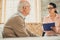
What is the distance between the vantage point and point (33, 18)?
2111mm

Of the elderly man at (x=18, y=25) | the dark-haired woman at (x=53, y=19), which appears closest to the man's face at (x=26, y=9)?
the elderly man at (x=18, y=25)

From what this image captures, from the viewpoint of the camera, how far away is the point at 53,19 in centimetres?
214

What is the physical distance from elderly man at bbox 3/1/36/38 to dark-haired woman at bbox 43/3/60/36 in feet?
0.99

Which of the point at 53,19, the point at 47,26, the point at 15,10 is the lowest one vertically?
the point at 47,26

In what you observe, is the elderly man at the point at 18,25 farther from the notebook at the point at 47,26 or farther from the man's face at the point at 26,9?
the notebook at the point at 47,26

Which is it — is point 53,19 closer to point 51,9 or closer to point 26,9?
point 51,9

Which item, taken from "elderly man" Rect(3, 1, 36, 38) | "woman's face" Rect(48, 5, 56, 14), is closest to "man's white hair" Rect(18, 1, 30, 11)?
"elderly man" Rect(3, 1, 36, 38)

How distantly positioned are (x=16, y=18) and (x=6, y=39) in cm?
35

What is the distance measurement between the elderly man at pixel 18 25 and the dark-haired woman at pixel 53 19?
0.99 ft

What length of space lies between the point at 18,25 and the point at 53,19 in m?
0.55

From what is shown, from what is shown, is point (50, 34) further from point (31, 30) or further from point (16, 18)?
point (16, 18)

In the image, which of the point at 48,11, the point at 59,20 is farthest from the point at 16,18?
the point at 59,20

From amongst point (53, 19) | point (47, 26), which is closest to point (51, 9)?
point (53, 19)

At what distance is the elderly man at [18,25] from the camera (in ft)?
6.46
